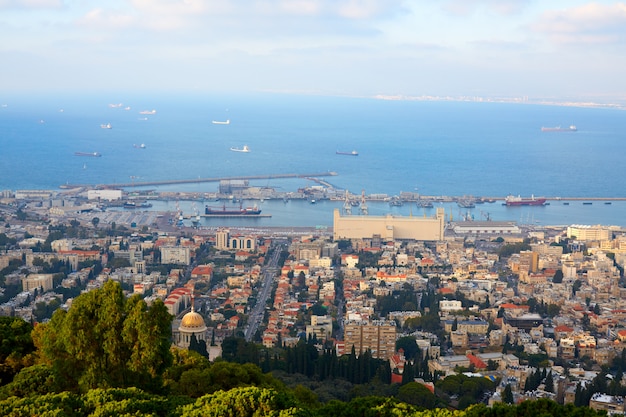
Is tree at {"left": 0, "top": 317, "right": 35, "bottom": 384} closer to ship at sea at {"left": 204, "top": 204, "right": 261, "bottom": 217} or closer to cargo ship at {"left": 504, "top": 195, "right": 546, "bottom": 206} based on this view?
ship at sea at {"left": 204, "top": 204, "right": 261, "bottom": 217}

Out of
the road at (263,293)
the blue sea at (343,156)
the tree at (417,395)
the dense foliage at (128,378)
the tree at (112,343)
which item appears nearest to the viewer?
the dense foliage at (128,378)

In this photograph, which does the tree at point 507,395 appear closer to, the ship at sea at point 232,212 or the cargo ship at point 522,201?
the ship at sea at point 232,212

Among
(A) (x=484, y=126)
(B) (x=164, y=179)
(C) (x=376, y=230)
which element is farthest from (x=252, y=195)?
(A) (x=484, y=126)

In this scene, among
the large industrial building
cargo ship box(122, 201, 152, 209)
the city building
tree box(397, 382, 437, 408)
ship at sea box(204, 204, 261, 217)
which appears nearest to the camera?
tree box(397, 382, 437, 408)

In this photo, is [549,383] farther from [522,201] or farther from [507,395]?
[522,201]

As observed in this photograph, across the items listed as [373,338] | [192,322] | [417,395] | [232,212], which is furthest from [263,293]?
[232,212]

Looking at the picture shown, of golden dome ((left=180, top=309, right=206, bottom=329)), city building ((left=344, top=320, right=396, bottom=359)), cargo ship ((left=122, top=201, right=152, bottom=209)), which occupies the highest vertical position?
cargo ship ((left=122, top=201, right=152, bottom=209))

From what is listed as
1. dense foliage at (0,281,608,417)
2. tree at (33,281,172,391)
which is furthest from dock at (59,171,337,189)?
tree at (33,281,172,391)

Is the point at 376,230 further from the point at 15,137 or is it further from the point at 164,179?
the point at 15,137

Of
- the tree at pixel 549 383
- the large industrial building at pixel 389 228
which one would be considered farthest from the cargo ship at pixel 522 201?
the tree at pixel 549 383
